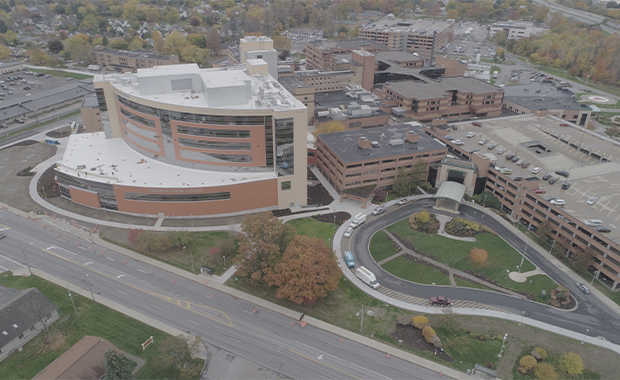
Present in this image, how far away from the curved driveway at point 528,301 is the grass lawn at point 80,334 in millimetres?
41310

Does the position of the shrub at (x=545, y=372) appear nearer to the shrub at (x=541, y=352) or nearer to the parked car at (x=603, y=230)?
the shrub at (x=541, y=352)

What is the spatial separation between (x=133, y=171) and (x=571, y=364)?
95577 millimetres

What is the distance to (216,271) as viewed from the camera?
8169cm

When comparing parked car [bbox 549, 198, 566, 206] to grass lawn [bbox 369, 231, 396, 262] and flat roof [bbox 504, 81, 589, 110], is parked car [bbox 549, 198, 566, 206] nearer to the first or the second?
grass lawn [bbox 369, 231, 396, 262]

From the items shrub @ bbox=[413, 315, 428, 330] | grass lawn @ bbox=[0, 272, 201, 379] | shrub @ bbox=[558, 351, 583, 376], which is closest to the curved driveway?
shrub @ bbox=[413, 315, 428, 330]

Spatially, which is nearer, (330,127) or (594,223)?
(594,223)

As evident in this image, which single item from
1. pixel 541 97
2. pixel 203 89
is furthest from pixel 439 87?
pixel 203 89

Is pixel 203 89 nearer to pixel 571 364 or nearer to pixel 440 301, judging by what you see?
pixel 440 301

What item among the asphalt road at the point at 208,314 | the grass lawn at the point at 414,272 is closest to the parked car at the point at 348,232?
the grass lawn at the point at 414,272

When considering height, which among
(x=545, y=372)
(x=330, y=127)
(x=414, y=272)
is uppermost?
(x=330, y=127)

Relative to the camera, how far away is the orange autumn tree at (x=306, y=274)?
6994 centimetres

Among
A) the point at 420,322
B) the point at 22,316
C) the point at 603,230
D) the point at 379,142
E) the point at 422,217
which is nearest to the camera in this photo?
the point at 22,316

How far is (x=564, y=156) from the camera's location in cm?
A: 11244

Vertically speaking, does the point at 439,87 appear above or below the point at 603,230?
above
